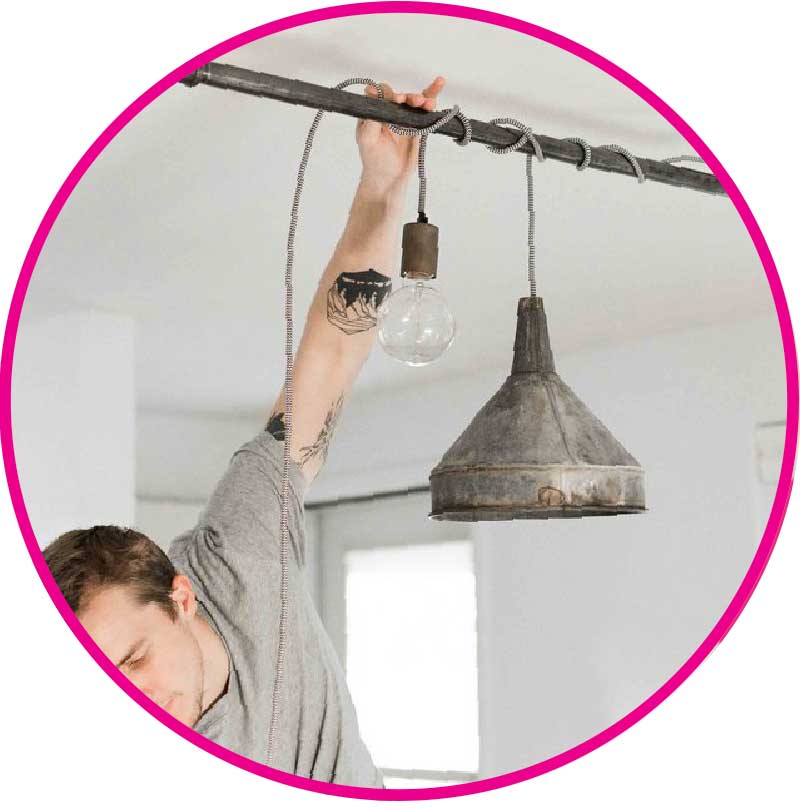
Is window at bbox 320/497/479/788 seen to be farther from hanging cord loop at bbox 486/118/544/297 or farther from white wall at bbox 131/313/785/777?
hanging cord loop at bbox 486/118/544/297

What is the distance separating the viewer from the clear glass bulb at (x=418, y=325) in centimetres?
95

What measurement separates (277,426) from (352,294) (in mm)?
126

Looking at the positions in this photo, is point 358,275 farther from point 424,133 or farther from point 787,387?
point 787,387

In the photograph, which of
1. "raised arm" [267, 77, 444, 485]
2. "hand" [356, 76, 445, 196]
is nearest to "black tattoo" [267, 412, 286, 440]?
"raised arm" [267, 77, 444, 485]

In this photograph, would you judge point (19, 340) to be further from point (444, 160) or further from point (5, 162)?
point (444, 160)

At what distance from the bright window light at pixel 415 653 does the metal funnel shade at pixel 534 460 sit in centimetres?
5

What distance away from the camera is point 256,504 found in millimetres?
950

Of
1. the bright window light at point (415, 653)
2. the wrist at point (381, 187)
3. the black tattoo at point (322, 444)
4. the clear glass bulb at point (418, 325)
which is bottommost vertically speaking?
the bright window light at point (415, 653)

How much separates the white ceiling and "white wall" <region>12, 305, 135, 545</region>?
0.02 metres

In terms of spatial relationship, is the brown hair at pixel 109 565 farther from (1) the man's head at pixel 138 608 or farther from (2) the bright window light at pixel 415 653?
(2) the bright window light at pixel 415 653

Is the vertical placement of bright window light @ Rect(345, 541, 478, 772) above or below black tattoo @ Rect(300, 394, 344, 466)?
below

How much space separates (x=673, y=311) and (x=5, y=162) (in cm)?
58

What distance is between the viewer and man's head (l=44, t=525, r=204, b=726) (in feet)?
2.96

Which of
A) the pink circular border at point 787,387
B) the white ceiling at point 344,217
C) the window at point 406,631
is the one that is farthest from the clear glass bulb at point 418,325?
the pink circular border at point 787,387
